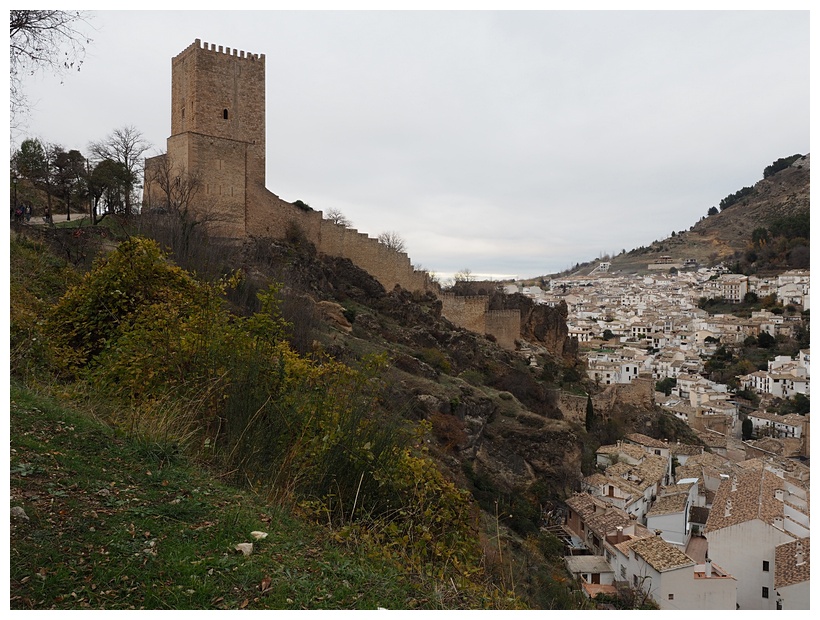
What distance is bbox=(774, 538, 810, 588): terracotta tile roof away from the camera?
13.5 meters

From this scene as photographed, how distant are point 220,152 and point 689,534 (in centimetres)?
1992

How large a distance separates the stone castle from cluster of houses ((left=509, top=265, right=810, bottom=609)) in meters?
14.3

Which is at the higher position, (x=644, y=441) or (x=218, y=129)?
(x=218, y=129)

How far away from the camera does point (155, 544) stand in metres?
2.75

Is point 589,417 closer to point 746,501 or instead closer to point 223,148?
point 746,501

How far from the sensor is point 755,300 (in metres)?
70.1

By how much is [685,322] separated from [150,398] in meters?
75.5

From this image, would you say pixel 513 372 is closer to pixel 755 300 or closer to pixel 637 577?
pixel 637 577

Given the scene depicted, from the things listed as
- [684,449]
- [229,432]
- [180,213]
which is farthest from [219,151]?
[684,449]

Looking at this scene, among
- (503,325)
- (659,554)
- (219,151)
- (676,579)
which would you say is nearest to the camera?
(676,579)

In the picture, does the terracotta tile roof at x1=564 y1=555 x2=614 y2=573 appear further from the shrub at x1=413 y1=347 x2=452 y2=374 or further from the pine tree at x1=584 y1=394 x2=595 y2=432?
the pine tree at x1=584 y1=394 x2=595 y2=432

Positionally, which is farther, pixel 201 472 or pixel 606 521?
pixel 606 521

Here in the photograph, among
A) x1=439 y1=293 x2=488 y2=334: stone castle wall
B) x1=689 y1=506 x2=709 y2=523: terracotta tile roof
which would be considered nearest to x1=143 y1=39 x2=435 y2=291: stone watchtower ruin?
x1=439 y1=293 x2=488 y2=334: stone castle wall

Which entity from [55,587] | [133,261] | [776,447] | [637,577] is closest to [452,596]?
[55,587]
